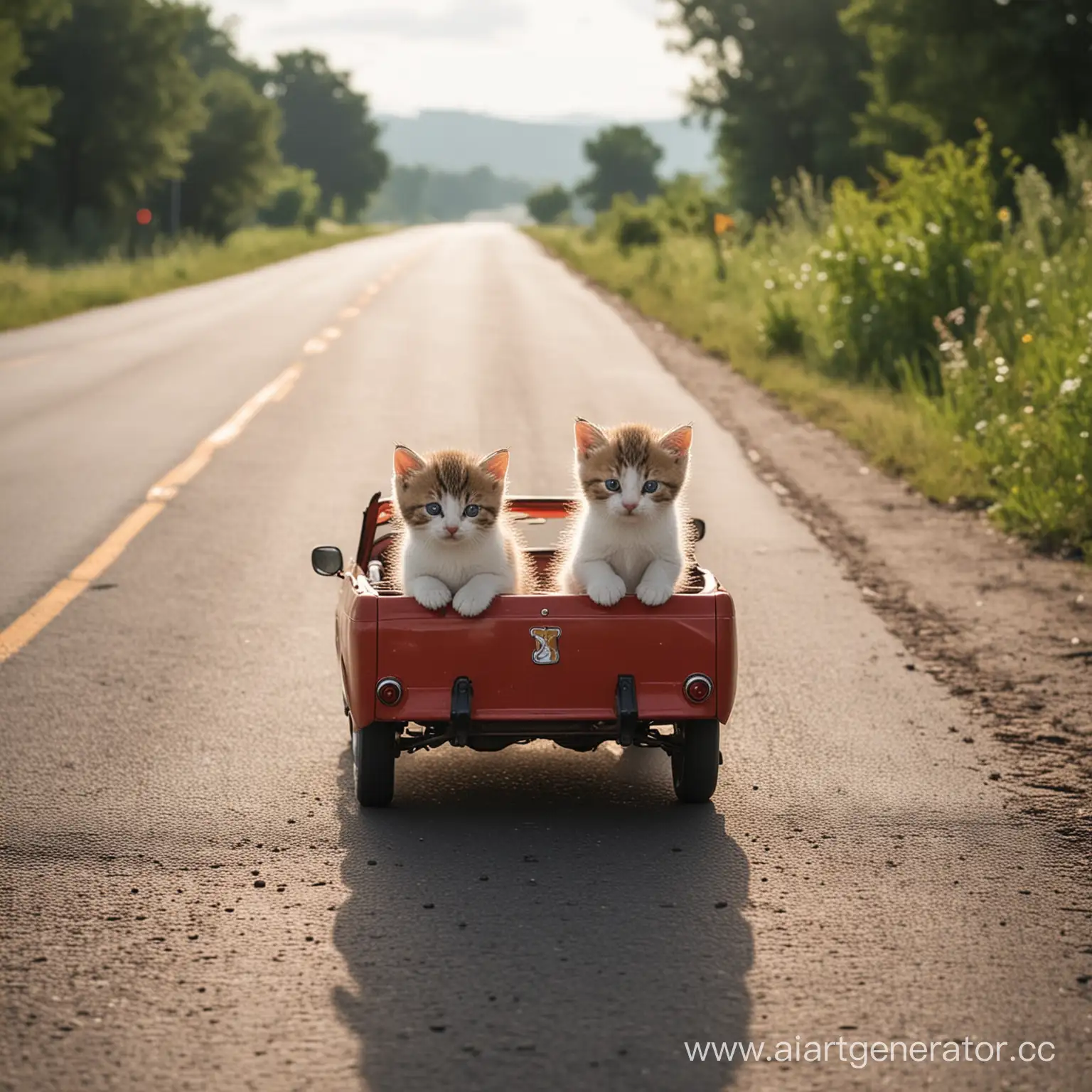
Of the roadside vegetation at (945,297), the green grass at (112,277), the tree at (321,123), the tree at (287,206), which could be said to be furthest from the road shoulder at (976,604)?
the tree at (321,123)

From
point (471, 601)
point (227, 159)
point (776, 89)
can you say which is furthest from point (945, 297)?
point (227, 159)

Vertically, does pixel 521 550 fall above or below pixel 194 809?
above

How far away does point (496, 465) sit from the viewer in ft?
18.1

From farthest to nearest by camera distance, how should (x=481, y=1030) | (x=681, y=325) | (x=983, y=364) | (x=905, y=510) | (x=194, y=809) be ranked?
(x=681, y=325) → (x=983, y=364) → (x=905, y=510) → (x=194, y=809) → (x=481, y=1030)

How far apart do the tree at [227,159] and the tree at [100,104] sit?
46.4 ft

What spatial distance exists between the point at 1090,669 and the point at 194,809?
4.42 meters

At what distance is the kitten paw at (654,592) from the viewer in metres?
5.33

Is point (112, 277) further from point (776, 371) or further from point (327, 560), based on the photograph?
point (327, 560)

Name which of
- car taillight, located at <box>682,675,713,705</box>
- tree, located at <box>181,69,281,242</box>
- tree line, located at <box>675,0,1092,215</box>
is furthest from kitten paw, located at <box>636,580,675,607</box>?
tree, located at <box>181,69,281,242</box>

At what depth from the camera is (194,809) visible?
5742 mm

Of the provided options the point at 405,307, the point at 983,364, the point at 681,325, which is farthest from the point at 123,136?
the point at 983,364

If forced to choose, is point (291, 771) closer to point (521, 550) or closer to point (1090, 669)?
point (521, 550)

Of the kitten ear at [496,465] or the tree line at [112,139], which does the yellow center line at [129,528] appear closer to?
the kitten ear at [496,465]

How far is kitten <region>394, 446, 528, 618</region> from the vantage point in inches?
209
